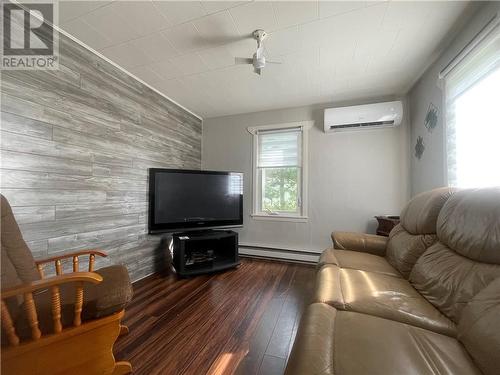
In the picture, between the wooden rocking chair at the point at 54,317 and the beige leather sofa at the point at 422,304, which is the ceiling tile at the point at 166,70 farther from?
the beige leather sofa at the point at 422,304

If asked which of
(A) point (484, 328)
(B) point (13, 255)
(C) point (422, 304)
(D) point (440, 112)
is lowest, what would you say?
(C) point (422, 304)

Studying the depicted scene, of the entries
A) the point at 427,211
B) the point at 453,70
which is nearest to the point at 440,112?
the point at 453,70

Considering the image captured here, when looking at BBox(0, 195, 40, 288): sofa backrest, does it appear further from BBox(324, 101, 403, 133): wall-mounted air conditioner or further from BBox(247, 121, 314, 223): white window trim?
BBox(324, 101, 403, 133): wall-mounted air conditioner

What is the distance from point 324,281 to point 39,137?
88.4 inches

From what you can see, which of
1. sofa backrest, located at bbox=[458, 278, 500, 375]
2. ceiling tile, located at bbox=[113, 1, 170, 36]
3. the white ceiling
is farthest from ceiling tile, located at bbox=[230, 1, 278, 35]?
sofa backrest, located at bbox=[458, 278, 500, 375]

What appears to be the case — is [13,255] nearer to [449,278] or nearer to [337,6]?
[449,278]

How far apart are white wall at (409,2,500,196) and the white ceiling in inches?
4.8

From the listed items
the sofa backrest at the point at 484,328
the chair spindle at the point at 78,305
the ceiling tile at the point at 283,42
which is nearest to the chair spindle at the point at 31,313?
the chair spindle at the point at 78,305

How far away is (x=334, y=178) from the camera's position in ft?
9.37

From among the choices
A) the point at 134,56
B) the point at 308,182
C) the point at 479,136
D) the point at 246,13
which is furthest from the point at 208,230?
the point at 479,136

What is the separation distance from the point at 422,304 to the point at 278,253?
203 centimetres

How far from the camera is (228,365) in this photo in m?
1.16

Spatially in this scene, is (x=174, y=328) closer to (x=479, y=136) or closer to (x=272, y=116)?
(x=479, y=136)

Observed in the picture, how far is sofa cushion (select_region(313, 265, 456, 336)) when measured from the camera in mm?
927
